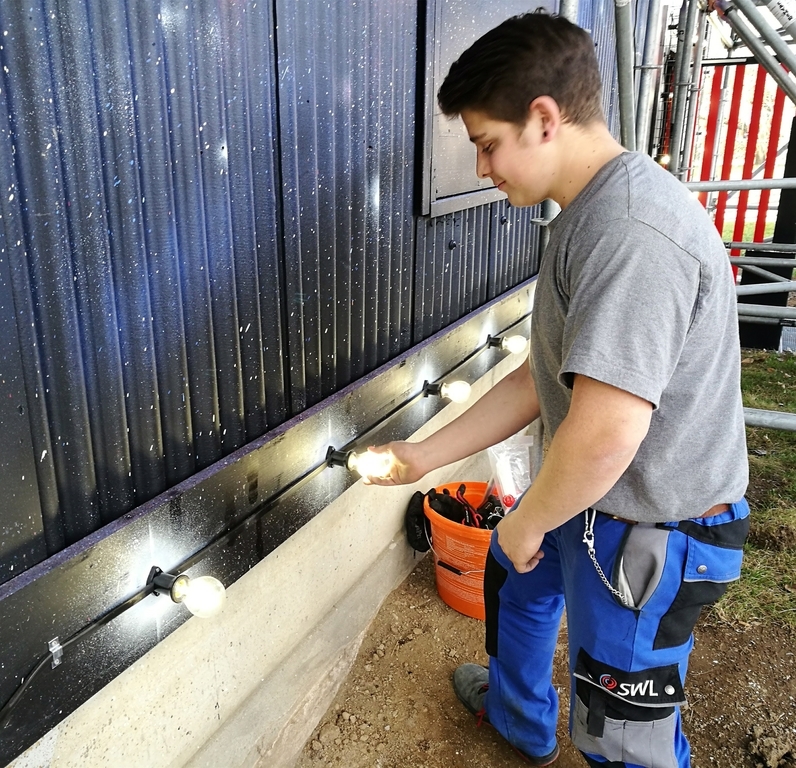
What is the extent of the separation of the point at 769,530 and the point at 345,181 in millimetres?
3246

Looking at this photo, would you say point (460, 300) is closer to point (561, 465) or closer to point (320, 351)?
point (320, 351)

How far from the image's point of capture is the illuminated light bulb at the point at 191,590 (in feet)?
6.04

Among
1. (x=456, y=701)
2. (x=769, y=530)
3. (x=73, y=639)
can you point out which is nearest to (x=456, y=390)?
(x=456, y=701)

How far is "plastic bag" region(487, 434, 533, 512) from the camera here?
12.5 ft

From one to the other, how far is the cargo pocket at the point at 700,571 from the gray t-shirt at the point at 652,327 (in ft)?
0.26

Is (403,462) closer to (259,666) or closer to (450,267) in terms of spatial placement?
(259,666)

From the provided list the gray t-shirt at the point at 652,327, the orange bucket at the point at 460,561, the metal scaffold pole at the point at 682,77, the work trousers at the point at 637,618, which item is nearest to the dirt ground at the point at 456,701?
the orange bucket at the point at 460,561

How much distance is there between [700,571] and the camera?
6.23ft

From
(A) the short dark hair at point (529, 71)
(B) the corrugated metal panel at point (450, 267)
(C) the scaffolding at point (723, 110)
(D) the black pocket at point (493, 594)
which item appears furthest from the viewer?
(C) the scaffolding at point (723, 110)

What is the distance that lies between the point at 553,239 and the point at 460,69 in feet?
1.45

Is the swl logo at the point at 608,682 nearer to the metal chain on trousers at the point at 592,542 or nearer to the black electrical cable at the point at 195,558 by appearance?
the metal chain on trousers at the point at 592,542

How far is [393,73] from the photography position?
2.71 metres

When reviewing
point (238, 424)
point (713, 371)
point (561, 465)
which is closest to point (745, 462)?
point (713, 371)

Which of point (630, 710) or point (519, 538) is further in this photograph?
point (630, 710)
